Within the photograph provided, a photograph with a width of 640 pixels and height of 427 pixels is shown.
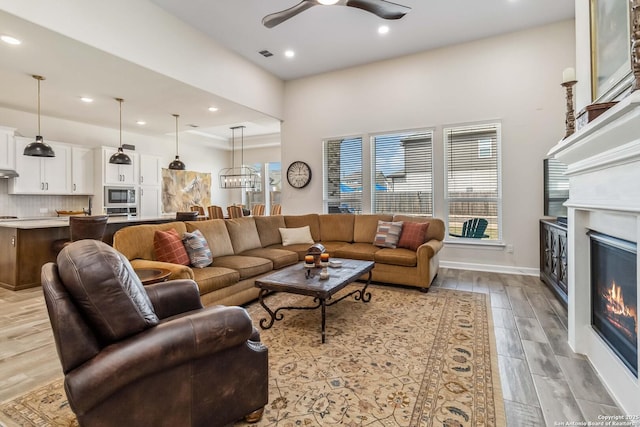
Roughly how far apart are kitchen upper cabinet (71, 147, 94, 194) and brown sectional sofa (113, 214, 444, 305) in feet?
14.7

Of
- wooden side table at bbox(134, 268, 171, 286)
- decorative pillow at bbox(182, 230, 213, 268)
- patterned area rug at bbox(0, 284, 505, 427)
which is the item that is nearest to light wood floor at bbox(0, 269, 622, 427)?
patterned area rug at bbox(0, 284, 505, 427)

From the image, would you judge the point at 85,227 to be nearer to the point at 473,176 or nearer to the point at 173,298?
the point at 173,298

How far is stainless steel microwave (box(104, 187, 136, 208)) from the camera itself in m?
6.79

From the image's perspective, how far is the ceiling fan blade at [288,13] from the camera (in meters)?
3.08

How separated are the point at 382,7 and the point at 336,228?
3.12 m

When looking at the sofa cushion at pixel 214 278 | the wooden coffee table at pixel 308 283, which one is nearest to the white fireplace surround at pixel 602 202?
the wooden coffee table at pixel 308 283

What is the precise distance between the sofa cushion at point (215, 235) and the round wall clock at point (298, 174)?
8.84ft

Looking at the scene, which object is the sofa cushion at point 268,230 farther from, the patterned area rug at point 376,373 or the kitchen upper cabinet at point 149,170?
the kitchen upper cabinet at point 149,170

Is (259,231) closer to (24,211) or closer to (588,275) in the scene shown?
(588,275)

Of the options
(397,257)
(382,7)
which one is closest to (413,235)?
(397,257)

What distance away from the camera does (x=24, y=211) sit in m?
6.08

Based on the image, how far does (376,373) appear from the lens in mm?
2117

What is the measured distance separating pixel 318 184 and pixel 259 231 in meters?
2.09

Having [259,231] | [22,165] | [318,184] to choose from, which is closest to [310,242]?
[259,231]
